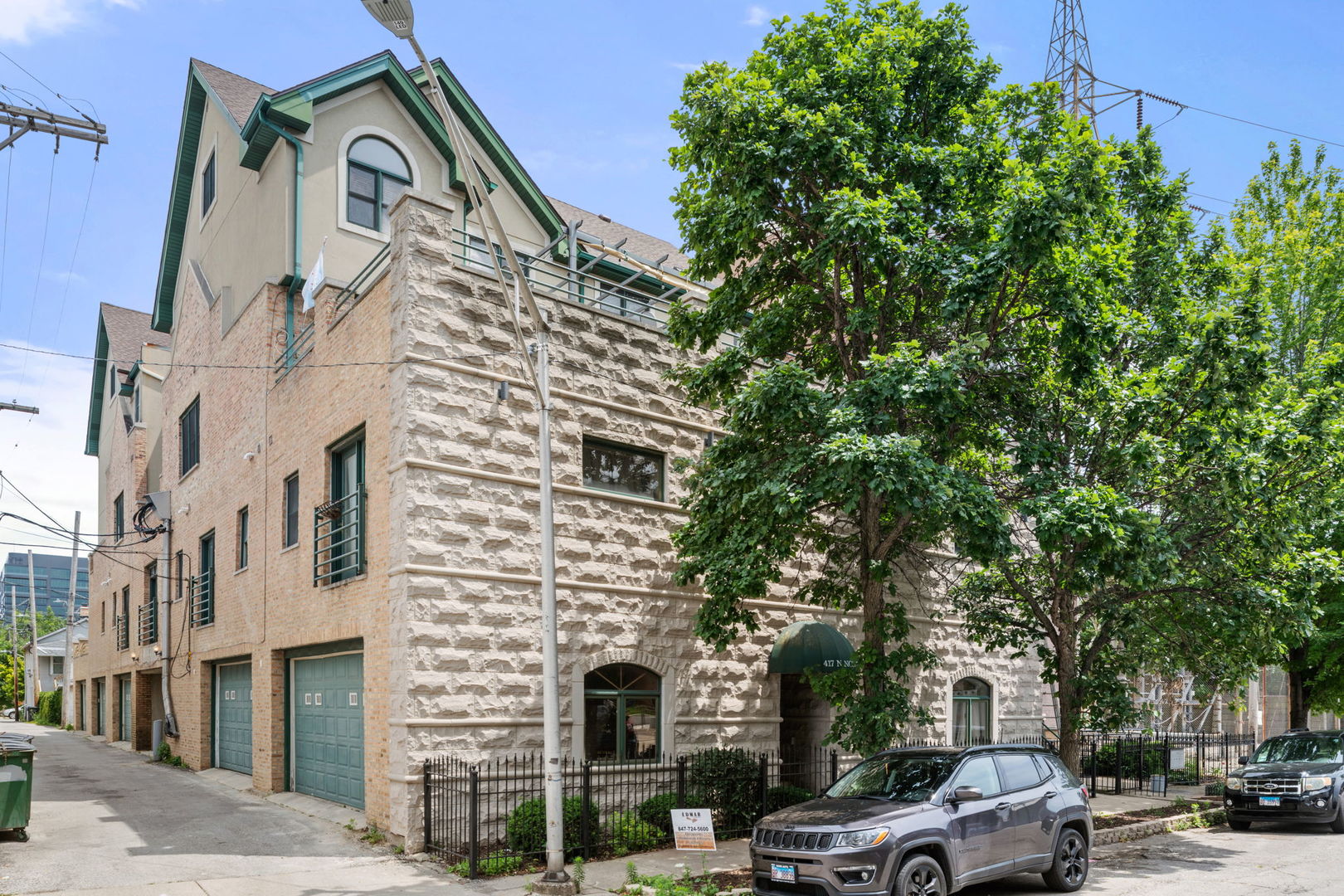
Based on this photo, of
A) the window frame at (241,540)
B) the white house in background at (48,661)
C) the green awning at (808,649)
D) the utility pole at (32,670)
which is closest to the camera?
the green awning at (808,649)

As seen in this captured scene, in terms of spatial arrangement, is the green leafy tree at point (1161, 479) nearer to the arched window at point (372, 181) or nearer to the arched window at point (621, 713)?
the arched window at point (621, 713)

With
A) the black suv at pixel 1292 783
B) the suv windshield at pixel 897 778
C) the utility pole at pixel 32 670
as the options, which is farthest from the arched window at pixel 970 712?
the utility pole at pixel 32 670

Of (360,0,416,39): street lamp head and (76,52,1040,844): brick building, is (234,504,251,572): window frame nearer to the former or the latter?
(76,52,1040,844): brick building

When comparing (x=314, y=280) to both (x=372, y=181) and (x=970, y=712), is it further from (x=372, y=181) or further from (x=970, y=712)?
(x=970, y=712)

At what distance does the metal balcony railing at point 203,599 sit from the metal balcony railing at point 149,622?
4.56 metres

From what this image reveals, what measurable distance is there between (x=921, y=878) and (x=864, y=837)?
0.79m

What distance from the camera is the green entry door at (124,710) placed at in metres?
34.6

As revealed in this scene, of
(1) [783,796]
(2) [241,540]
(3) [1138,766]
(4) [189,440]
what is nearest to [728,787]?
(1) [783,796]

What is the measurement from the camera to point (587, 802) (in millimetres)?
12844

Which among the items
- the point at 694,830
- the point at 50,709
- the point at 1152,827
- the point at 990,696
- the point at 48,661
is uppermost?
the point at 694,830

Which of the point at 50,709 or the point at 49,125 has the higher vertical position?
the point at 49,125

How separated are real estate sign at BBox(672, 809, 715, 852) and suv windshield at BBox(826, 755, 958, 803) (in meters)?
1.51

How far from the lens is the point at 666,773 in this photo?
15.3 m

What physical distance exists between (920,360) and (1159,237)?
605cm
